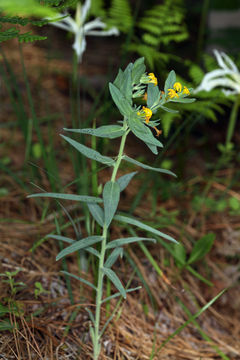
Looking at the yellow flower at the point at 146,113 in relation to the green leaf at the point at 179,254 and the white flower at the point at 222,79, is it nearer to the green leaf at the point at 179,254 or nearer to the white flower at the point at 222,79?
the green leaf at the point at 179,254

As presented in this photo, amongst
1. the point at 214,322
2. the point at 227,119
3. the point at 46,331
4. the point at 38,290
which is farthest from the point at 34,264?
the point at 227,119

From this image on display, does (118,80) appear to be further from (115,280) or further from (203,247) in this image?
(203,247)

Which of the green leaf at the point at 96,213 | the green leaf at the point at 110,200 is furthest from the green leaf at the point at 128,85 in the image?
the green leaf at the point at 96,213

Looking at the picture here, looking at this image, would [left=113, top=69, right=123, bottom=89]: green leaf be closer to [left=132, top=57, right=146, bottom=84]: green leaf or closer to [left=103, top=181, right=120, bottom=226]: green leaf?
[left=132, top=57, right=146, bottom=84]: green leaf

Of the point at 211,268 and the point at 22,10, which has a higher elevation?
the point at 22,10

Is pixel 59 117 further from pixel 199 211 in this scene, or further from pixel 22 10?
pixel 22 10

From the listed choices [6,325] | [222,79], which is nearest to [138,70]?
[6,325]
